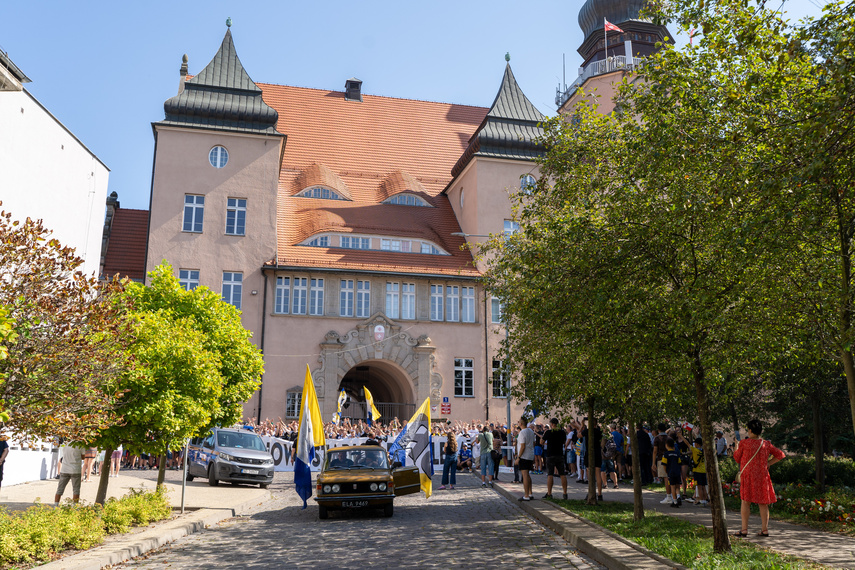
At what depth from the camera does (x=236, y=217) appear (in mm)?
38875

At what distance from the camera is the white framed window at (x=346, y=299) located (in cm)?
3869

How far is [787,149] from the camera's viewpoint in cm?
766

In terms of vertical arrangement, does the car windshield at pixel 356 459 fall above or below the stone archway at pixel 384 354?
below

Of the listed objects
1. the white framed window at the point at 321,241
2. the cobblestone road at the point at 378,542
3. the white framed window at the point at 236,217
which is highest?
the white framed window at the point at 236,217

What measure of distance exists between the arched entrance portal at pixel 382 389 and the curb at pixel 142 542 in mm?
23675

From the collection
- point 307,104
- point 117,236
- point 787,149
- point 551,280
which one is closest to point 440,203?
point 307,104

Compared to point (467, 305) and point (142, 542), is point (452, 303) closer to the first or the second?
point (467, 305)

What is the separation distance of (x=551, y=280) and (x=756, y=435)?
12.6 feet

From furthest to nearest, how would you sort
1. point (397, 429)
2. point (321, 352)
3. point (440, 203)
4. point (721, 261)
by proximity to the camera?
1. point (440, 203)
2. point (321, 352)
3. point (397, 429)
4. point (721, 261)

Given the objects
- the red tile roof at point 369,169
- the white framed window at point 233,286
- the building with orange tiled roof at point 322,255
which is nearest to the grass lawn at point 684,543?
the building with orange tiled roof at point 322,255

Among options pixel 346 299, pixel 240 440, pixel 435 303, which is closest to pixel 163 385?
pixel 240 440

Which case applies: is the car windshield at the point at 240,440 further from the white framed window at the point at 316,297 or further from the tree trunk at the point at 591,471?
the white framed window at the point at 316,297

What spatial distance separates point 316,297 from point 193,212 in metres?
7.40

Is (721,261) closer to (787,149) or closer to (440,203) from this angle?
(787,149)
